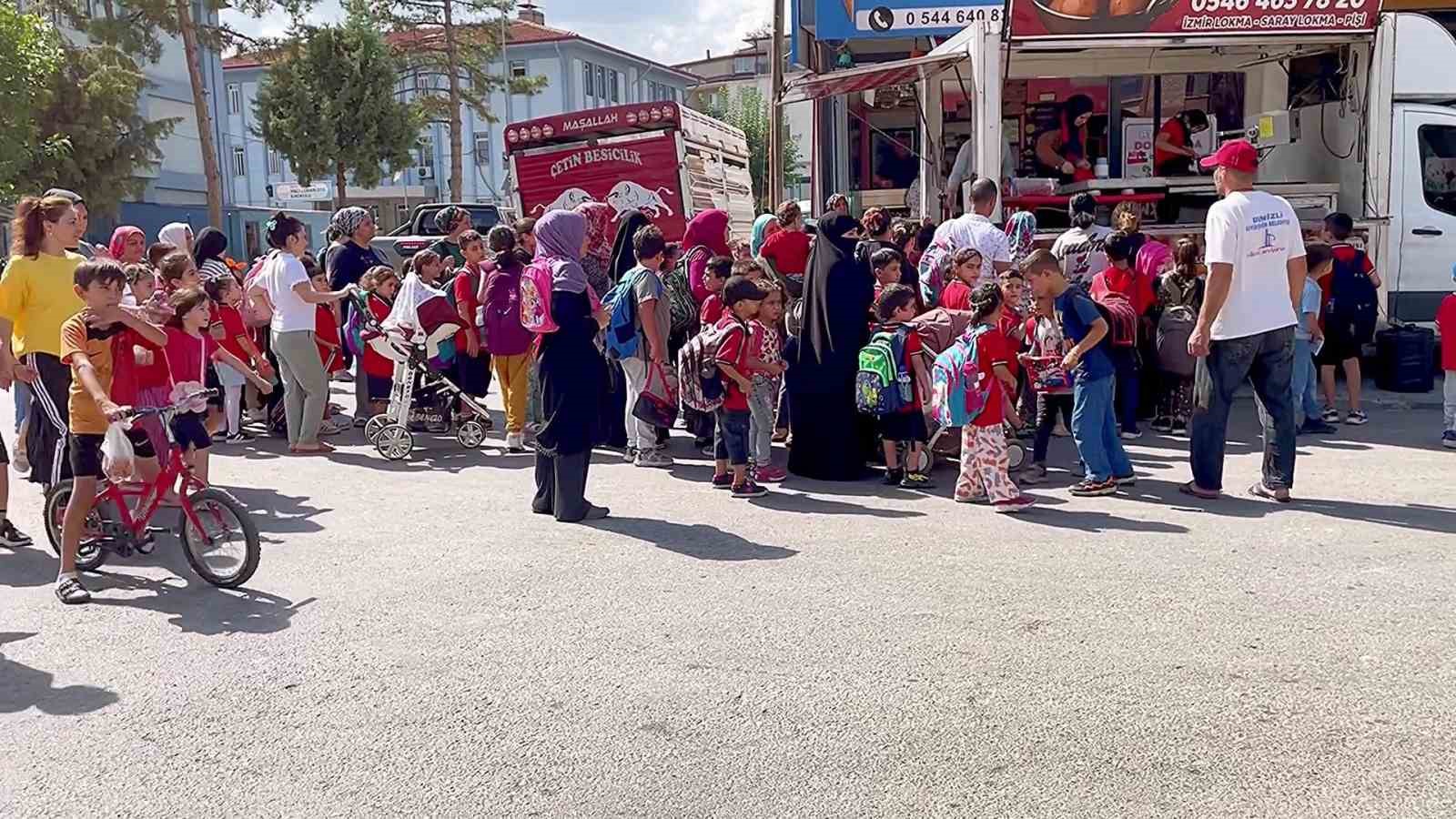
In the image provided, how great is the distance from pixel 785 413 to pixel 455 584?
410 centimetres

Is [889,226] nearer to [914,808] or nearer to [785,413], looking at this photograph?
[785,413]

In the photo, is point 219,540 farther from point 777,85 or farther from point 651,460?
point 777,85

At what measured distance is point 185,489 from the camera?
5.64 meters

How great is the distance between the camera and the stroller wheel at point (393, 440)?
9.15 m

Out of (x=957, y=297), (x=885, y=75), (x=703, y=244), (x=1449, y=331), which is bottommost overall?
(x=1449, y=331)

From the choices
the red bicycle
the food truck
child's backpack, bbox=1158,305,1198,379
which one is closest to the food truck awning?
the food truck

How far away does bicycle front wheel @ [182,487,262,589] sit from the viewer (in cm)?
566

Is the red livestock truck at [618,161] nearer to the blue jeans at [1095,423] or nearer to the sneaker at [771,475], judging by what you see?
the sneaker at [771,475]

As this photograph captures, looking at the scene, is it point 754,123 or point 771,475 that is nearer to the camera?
point 771,475

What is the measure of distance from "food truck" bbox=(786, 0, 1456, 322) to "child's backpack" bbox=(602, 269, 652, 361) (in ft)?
12.2

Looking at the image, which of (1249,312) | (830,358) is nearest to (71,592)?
(830,358)

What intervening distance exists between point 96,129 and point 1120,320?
2675 centimetres

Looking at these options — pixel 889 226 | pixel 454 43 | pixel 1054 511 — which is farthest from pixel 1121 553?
pixel 454 43

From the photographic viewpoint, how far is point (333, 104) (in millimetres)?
33344
